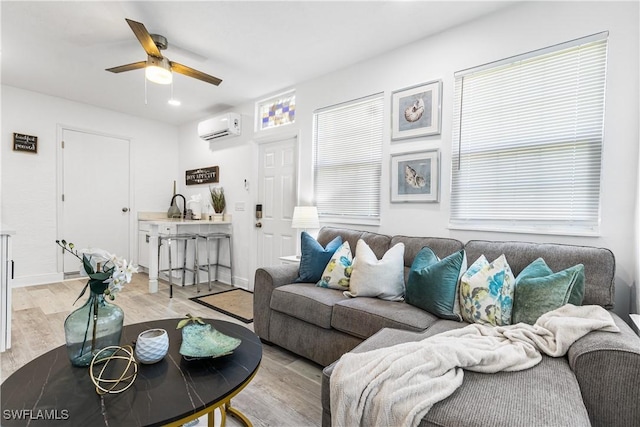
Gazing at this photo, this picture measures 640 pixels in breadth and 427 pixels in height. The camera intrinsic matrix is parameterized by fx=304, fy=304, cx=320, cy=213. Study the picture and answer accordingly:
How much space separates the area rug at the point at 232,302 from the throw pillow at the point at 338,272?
1.08m

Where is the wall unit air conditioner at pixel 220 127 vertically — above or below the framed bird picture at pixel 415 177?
above

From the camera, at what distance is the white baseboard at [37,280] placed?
4012 mm

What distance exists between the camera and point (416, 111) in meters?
2.68

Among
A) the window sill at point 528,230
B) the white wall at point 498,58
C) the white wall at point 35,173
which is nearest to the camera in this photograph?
the white wall at point 498,58

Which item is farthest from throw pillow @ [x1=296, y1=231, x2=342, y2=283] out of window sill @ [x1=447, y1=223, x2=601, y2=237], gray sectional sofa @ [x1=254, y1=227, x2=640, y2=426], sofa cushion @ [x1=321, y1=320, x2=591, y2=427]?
sofa cushion @ [x1=321, y1=320, x2=591, y2=427]

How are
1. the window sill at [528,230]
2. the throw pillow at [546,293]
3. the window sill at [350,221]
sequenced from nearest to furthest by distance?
the throw pillow at [546,293], the window sill at [528,230], the window sill at [350,221]

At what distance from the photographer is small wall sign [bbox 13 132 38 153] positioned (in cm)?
400

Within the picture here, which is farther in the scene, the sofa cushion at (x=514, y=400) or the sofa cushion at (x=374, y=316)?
the sofa cushion at (x=374, y=316)

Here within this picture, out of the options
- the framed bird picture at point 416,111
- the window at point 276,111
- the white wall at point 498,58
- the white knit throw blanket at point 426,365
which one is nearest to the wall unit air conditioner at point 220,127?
the window at point 276,111

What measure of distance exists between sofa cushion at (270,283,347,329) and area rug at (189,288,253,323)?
2.86 ft

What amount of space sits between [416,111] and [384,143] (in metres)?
0.40

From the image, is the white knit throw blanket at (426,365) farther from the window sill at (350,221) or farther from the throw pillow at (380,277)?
the window sill at (350,221)

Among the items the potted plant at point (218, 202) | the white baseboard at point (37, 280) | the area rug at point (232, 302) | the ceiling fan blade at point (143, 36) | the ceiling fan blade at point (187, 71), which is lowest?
the area rug at point (232, 302)

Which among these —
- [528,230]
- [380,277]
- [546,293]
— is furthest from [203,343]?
[528,230]
